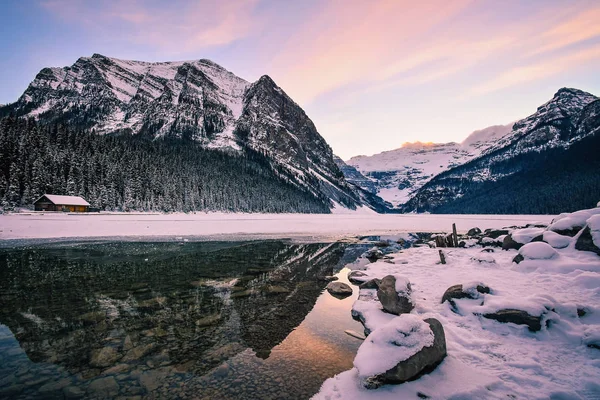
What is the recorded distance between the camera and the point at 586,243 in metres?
11.6

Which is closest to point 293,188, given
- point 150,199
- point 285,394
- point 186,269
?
point 150,199

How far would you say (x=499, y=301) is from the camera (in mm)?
8836

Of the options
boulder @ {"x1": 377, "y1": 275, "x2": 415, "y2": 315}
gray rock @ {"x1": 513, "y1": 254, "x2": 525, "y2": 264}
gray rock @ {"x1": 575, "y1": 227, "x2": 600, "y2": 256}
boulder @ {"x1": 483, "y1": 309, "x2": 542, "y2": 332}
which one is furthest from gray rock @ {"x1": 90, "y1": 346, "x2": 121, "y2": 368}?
gray rock @ {"x1": 575, "y1": 227, "x2": 600, "y2": 256}

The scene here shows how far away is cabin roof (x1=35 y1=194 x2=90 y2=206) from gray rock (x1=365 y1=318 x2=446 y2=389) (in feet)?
249

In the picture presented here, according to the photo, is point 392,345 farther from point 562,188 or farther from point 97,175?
point 562,188

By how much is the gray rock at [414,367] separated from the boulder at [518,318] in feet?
10.6

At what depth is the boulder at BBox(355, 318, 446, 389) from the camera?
18.6 feet

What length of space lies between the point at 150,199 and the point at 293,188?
383ft

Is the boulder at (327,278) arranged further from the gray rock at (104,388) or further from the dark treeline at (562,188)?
the dark treeline at (562,188)

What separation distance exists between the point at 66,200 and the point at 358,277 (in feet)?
235

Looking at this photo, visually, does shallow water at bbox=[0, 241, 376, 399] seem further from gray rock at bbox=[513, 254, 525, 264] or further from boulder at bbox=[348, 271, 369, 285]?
gray rock at bbox=[513, 254, 525, 264]

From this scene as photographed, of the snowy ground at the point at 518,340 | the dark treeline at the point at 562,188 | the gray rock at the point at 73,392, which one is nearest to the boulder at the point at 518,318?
the snowy ground at the point at 518,340

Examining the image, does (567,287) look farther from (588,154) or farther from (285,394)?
(588,154)

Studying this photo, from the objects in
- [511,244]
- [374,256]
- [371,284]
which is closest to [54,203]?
[374,256]
